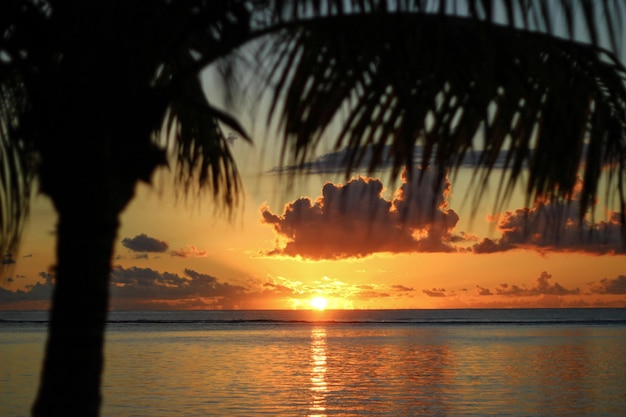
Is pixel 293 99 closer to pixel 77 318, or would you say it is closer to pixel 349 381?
pixel 77 318

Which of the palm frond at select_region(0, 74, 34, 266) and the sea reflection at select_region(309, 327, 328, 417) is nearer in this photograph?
the palm frond at select_region(0, 74, 34, 266)

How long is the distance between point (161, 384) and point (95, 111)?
669 inches

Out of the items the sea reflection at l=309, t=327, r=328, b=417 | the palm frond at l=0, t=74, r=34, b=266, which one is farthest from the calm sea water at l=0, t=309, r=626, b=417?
the palm frond at l=0, t=74, r=34, b=266

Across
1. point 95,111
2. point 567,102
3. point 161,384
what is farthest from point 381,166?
point 161,384

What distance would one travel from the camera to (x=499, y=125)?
331cm

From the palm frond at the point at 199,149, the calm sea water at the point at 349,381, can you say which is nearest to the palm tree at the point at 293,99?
the palm frond at the point at 199,149

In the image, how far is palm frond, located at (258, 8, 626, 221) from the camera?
3105mm

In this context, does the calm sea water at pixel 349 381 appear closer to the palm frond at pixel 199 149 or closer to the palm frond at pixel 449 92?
the palm frond at pixel 199 149

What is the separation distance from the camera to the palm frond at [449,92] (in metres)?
3.11

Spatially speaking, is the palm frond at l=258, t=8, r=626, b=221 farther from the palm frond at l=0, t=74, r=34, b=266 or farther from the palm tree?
the palm frond at l=0, t=74, r=34, b=266

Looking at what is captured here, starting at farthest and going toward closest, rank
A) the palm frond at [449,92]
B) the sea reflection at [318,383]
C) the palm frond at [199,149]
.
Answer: the sea reflection at [318,383], the palm frond at [199,149], the palm frond at [449,92]

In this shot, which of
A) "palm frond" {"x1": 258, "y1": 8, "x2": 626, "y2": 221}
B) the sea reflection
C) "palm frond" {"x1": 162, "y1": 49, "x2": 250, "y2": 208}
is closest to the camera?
"palm frond" {"x1": 258, "y1": 8, "x2": 626, "y2": 221}

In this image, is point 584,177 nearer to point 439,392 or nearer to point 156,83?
point 156,83

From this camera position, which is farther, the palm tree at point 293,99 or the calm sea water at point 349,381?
the calm sea water at point 349,381
